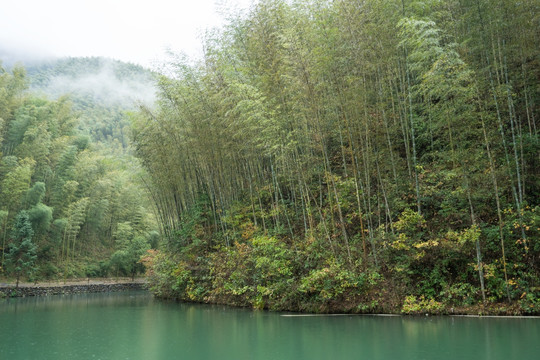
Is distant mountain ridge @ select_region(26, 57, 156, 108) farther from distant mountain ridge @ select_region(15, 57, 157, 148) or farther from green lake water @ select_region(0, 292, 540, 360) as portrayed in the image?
green lake water @ select_region(0, 292, 540, 360)

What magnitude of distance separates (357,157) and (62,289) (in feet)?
60.4

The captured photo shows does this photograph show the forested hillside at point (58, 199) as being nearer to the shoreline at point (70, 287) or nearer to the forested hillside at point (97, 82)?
the shoreline at point (70, 287)

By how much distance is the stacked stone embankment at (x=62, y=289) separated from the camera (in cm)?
1860

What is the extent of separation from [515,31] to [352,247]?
584 centimetres

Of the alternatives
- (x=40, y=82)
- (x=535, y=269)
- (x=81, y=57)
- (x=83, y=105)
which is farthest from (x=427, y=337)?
(x=81, y=57)

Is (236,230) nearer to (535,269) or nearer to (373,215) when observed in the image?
(373,215)

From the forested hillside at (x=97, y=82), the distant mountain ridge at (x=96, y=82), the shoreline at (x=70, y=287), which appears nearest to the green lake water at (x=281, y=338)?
the shoreline at (x=70, y=287)

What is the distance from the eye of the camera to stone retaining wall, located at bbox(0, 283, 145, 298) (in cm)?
1861

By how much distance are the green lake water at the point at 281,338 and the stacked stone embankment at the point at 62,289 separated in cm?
1147

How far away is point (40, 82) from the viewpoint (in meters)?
75.4

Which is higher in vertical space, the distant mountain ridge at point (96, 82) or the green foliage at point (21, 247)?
the distant mountain ridge at point (96, 82)

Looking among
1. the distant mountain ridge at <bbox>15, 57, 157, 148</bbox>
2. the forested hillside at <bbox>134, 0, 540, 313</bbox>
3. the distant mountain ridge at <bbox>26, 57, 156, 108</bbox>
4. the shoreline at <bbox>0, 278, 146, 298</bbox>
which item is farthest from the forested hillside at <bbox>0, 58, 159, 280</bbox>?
the distant mountain ridge at <bbox>26, 57, 156, 108</bbox>

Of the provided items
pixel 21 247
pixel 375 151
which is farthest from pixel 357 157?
pixel 21 247

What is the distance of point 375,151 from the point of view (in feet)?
32.3
